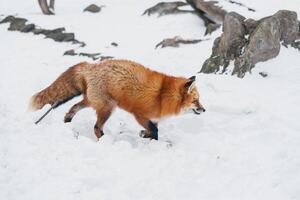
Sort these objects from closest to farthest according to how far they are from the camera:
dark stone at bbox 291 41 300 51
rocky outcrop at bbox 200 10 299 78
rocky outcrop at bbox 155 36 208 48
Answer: rocky outcrop at bbox 200 10 299 78 < dark stone at bbox 291 41 300 51 < rocky outcrop at bbox 155 36 208 48

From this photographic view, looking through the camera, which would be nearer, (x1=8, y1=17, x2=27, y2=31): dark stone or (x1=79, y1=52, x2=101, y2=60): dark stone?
(x1=79, y1=52, x2=101, y2=60): dark stone

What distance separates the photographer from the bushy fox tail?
9.10 meters

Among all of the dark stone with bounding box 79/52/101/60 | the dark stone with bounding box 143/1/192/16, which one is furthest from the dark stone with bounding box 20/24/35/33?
the dark stone with bounding box 79/52/101/60

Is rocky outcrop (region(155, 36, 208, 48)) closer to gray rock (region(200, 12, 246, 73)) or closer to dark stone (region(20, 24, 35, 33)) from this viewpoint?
gray rock (region(200, 12, 246, 73))

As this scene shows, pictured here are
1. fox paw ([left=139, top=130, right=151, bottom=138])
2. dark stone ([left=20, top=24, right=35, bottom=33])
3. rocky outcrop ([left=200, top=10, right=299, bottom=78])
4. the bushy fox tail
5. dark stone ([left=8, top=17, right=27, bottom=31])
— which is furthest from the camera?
dark stone ([left=8, top=17, right=27, bottom=31])

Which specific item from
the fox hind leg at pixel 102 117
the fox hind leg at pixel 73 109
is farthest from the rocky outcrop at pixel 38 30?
the fox hind leg at pixel 102 117

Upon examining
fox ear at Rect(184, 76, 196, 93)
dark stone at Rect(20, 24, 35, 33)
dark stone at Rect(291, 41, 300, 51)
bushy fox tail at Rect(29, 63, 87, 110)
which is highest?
fox ear at Rect(184, 76, 196, 93)

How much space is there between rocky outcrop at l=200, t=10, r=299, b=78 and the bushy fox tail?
507 centimetres

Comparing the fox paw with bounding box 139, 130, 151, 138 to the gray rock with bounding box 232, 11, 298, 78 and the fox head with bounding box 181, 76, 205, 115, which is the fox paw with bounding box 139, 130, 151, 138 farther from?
the gray rock with bounding box 232, 11, 298, 78

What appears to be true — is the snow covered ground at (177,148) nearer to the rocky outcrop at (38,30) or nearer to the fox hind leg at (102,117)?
the fox hind leg at (102,117)

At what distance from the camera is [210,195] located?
259 inches

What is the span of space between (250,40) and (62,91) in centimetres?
629

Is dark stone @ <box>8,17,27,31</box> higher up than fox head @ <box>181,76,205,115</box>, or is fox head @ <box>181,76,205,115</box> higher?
fox head @ <box>181,76,205,115</box>

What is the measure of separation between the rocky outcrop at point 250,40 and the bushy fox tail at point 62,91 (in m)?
5.07
